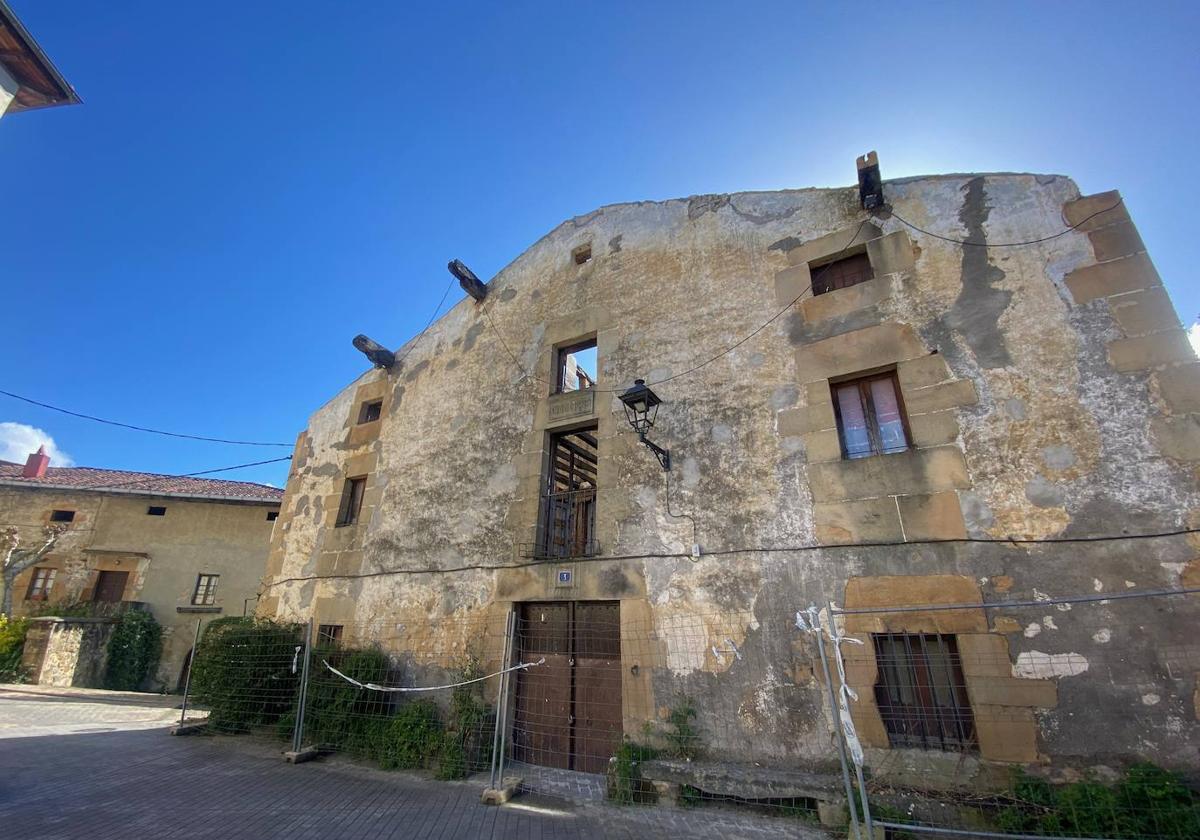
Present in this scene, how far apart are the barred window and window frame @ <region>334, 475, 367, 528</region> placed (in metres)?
9.28

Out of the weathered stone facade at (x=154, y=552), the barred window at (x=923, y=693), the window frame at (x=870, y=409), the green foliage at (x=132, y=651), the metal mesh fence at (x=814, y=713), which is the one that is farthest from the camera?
the weathered stone facade at (x=154, y=552)

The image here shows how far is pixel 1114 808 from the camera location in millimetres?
4309

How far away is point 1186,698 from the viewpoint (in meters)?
4.56

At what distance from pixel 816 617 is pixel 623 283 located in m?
6.16

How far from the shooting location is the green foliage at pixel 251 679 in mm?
8727

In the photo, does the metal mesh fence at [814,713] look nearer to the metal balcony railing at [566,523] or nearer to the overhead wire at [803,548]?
the overhead wire at [803,548]

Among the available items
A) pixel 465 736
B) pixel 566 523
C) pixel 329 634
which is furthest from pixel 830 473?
pixel 329 634

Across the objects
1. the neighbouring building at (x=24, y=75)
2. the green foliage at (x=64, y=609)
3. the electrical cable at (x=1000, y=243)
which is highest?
the neighbouring building at (x=24, y=75)

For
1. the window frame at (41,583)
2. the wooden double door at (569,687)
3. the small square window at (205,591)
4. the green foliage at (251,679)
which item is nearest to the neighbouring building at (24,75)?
the green foliage at (251,679)

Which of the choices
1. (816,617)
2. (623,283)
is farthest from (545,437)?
(816,617)

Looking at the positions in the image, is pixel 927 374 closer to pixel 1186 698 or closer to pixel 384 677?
pixel 1186 698

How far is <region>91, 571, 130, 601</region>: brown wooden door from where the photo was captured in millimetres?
17484

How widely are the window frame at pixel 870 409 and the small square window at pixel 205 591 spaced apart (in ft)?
68.6

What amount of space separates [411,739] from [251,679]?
3498mm
